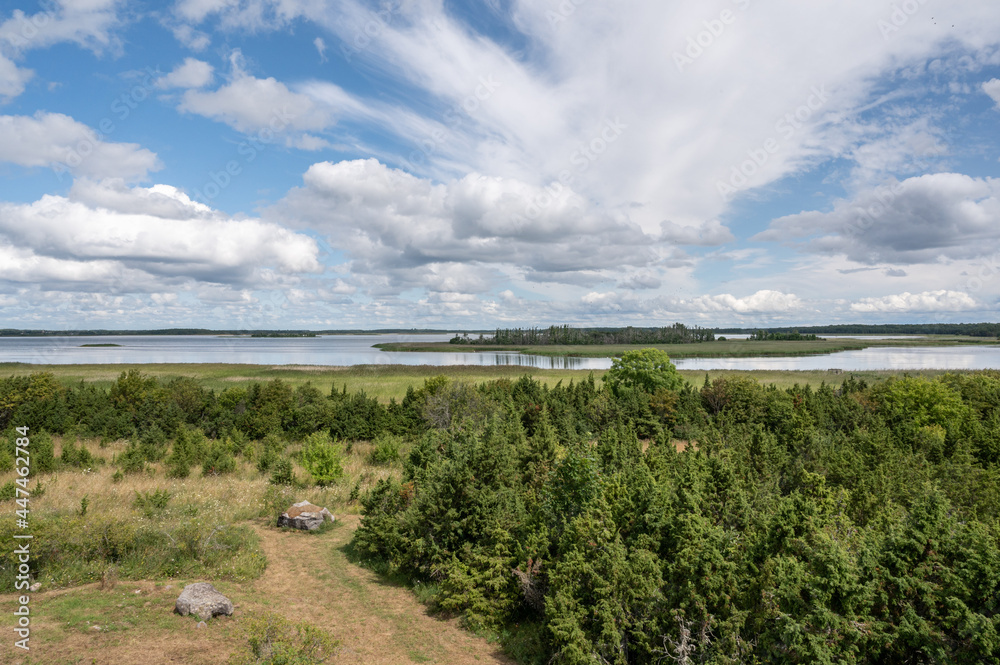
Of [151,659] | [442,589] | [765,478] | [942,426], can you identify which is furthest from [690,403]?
[151,659]

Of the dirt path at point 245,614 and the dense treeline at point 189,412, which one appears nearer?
the dirt path at point 245,614

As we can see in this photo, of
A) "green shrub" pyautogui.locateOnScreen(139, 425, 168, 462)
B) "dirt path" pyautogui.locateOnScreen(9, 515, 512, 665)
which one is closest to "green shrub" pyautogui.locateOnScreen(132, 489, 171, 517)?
"dirt path" pyautogui.locateOnScreen(9, 515, 512, 665)

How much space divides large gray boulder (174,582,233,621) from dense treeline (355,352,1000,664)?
4.12 m

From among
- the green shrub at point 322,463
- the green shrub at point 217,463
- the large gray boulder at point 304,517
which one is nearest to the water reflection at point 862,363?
the green shrub at point 322,463

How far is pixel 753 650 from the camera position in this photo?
7.49 m

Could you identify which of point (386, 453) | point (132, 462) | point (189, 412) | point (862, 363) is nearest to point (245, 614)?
point (386, 453)

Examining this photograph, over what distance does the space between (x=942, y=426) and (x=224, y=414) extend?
37771 millimetres

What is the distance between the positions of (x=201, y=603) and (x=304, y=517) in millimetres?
7025

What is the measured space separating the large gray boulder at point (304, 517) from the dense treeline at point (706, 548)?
295cm

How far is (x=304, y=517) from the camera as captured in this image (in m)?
16.4

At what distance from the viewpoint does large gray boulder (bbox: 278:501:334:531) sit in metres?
16.3

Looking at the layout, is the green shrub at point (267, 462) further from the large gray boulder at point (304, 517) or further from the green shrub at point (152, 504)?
the green shrub at point (152, 504)

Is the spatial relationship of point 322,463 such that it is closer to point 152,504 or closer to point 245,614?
point 152,504

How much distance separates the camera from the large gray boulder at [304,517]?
16328 millimetres
